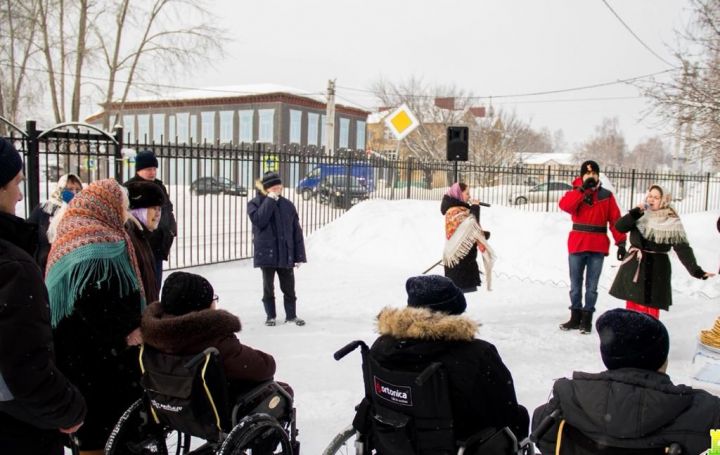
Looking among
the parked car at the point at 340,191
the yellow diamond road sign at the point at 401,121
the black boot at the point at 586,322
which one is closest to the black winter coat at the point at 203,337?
the black boot at the point at 586,322

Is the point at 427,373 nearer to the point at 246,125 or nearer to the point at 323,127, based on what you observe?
the point at 246,125

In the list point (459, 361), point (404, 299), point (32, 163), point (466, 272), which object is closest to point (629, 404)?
point (459, 361)

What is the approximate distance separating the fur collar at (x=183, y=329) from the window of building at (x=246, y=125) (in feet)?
133

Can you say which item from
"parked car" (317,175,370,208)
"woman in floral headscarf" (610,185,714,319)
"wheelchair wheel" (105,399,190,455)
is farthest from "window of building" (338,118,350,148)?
"wheelchair wheel" (105,399,190,455)

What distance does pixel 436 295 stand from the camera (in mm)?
2424

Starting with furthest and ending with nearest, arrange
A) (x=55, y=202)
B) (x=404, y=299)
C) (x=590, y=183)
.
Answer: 1. (x=404, y=299)
2. (x=590, y=183)
3. (x=55, y=202)

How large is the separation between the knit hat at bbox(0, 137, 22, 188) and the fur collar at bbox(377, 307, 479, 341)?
60.0 inches

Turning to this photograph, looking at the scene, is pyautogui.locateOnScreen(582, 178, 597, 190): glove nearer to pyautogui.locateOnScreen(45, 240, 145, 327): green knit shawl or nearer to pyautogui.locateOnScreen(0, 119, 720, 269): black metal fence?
pyautogui.locateOnScreen(0, 119, 720, 269): black metal fence

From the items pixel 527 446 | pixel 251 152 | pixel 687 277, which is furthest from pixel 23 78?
pixel 527 446

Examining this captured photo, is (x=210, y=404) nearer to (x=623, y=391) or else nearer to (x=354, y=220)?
(x=623, y=391)

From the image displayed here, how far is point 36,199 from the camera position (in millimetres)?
7383

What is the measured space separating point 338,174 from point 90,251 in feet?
33.0

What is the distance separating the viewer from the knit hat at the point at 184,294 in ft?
8.70

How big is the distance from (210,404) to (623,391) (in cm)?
173
